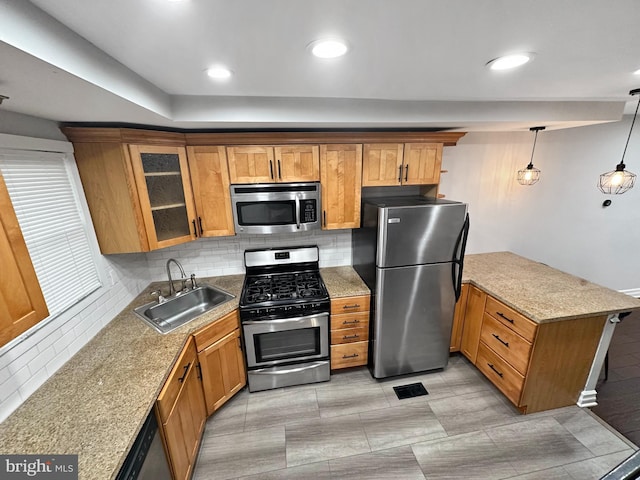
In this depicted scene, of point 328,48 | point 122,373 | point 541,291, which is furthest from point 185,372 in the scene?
point 541,291

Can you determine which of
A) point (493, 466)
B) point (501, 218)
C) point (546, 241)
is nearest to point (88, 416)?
point (493, 466)

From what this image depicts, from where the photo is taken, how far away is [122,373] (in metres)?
1.37

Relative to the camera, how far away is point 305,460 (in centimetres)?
176

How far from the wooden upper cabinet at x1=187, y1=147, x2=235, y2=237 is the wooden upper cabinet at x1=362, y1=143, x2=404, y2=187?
3.98 feet

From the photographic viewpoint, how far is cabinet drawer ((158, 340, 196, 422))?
1277mm

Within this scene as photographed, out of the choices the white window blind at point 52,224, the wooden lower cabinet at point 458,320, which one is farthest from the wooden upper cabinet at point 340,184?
the white window blind at point 52,224

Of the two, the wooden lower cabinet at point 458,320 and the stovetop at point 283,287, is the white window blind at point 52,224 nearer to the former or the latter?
the stovetop at point 283,287

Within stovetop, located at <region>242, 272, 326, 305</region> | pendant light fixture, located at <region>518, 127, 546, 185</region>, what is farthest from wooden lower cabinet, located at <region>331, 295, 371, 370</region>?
pendant light fixture, located at <region>518, 127, 546, 185</region>

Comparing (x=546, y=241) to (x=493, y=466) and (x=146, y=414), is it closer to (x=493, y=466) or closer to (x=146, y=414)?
(x=493, y=466)

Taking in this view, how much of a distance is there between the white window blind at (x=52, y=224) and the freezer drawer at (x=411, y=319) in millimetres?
2112

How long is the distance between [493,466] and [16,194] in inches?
129

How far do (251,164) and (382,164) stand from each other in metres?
1.15

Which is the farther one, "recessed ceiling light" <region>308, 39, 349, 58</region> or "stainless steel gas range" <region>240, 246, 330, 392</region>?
"stainless steel gas range" <region>240, 246, 330, 392</region>

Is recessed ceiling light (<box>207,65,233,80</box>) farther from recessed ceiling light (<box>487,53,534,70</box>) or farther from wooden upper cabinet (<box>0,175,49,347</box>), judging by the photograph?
recessed ceiling light (<box>487,53,534,70</box>)
